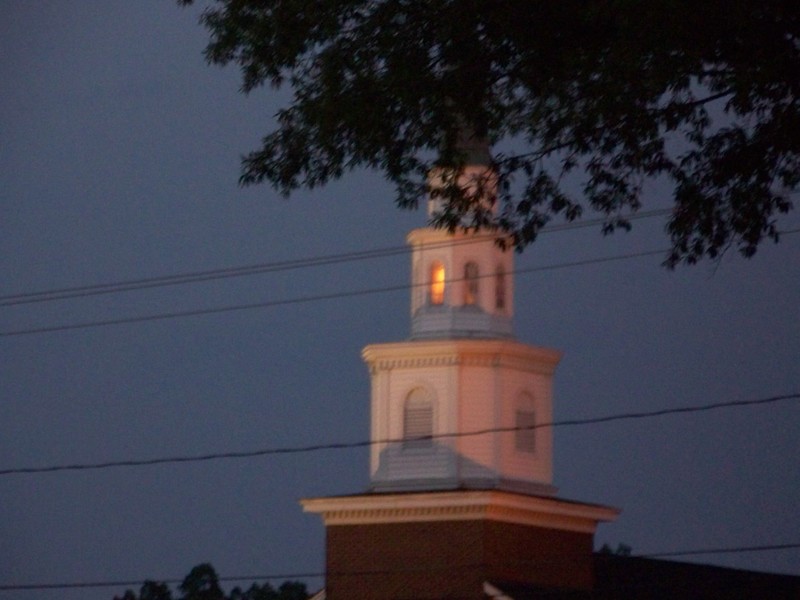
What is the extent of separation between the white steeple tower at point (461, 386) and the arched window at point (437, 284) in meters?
0.02

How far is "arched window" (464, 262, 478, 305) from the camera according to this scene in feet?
150

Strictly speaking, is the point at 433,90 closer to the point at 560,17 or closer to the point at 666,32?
the point at 560,17

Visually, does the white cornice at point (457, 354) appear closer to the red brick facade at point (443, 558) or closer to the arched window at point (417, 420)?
the arched window at point (417, 420)

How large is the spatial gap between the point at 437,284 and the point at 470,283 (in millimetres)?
692

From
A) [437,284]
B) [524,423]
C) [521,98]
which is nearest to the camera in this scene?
[521,98]

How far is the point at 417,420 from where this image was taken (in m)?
46.4

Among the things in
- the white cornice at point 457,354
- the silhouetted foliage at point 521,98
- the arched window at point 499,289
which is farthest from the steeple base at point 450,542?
the silhouetted foliage at point 521,98

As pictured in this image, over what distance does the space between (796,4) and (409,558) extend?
2853 centimetres

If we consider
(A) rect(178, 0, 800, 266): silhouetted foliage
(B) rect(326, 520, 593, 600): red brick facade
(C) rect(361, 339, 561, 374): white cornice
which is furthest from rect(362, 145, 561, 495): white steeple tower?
(A) rect(178, 0, 800, 266): silhouetted foliage

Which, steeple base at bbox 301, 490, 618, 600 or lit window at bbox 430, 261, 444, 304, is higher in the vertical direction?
lit window at bbox 430, 261, 444, 304

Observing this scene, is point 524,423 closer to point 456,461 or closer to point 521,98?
point 456,461

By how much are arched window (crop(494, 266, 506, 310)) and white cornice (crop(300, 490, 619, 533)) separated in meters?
3.94

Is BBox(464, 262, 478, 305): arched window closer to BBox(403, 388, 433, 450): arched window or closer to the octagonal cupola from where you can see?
the octagonal cupola

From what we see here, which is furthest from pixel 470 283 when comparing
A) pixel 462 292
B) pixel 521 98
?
pixel 521 98
